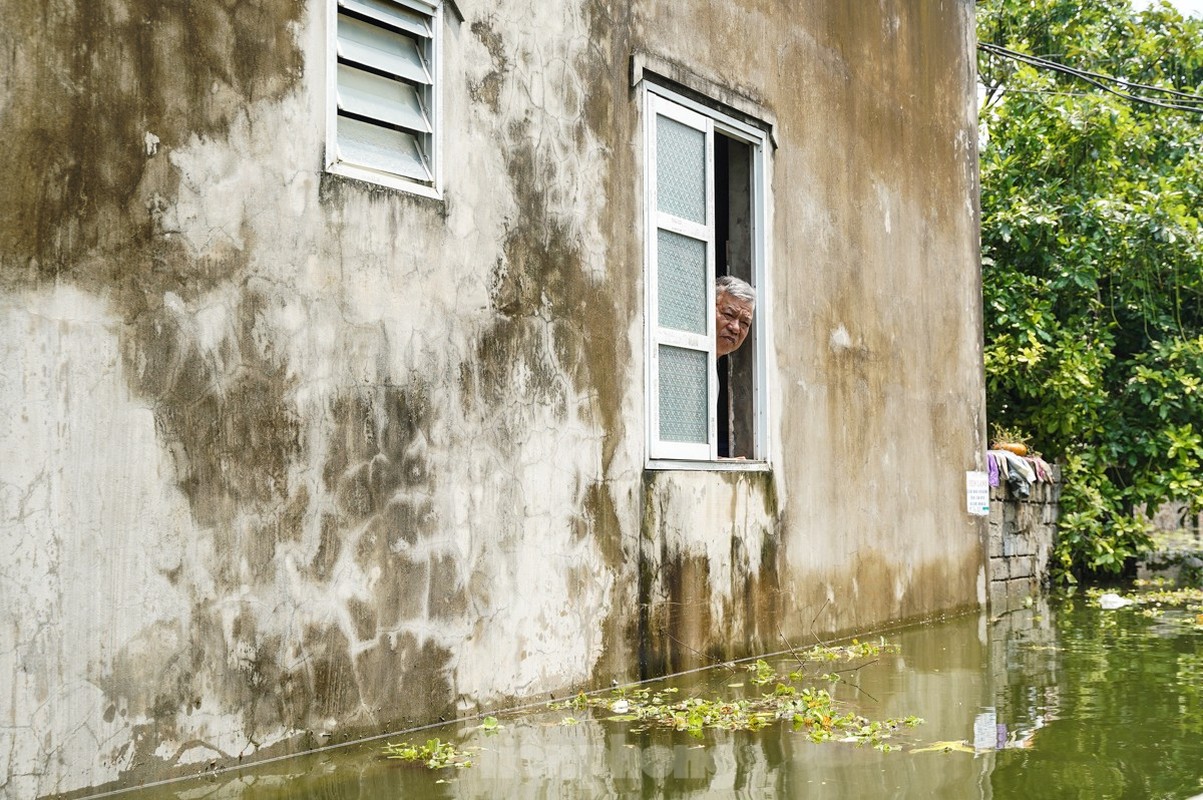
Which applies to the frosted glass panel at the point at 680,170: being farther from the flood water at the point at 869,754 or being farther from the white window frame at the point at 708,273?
the flood water at the point at 869,754

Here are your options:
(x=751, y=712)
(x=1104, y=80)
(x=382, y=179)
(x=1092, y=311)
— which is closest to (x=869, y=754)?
(x=751, y=712)

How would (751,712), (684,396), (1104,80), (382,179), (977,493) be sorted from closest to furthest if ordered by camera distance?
1. (382,179)
2. (751,712)
3. (684,396)
4. (977,493)
5. (1104,80)

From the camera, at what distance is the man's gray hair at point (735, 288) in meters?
6.95

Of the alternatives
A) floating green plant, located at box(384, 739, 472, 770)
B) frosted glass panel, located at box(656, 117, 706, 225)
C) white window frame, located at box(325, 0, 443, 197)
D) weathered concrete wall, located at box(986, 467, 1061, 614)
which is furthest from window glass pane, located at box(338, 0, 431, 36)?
weathered concrete wall, located at box(986, 467, 1061, 614)

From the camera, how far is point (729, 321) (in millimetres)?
6953

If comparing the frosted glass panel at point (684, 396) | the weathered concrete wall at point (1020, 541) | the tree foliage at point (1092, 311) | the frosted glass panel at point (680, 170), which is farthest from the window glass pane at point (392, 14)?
the tree foliage at point (1092, 311)

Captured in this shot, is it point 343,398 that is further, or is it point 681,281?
point 681,281

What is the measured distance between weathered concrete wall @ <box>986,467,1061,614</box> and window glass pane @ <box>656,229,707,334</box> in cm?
440

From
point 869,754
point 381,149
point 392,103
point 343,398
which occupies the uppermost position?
point 392,103

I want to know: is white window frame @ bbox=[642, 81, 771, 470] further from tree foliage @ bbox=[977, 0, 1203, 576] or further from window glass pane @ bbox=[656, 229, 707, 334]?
tree foliage @ bbox=[977, 0, 1203, 576]

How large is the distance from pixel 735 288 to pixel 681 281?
1.65 ft

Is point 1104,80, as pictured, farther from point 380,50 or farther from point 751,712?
point 380,50

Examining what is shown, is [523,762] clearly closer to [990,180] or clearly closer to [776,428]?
[776,428]

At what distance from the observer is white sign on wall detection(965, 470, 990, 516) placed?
9555 millimetres
